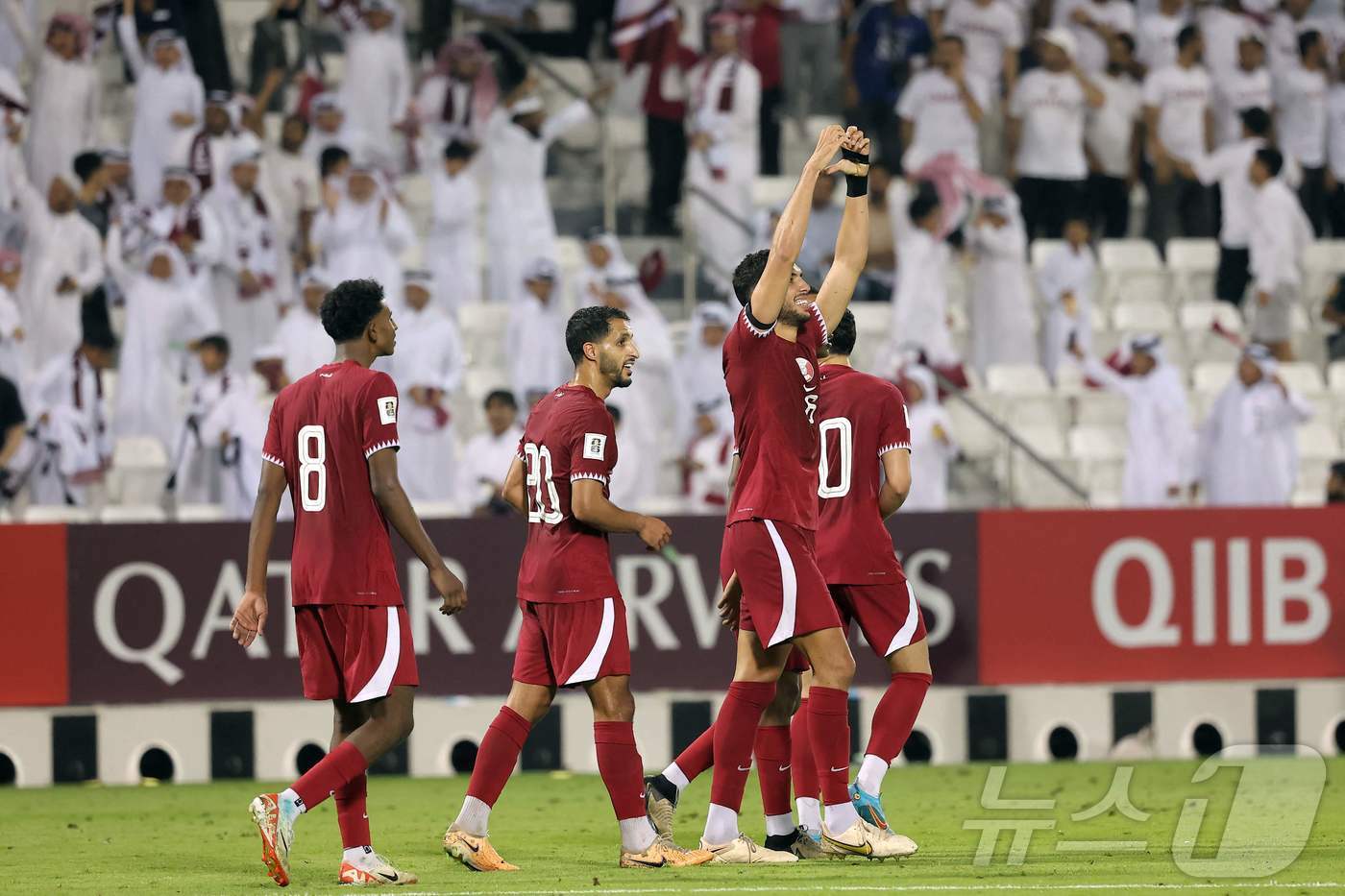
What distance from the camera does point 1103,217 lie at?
61.5ft

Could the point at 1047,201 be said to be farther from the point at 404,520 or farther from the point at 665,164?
the point at 404,520

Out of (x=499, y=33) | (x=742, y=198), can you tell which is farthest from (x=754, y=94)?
(x=499, y=33)

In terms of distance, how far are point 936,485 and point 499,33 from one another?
500cm

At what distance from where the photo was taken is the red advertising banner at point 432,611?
470 inches

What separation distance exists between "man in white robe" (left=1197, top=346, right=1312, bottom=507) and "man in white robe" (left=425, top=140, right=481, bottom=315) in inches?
220

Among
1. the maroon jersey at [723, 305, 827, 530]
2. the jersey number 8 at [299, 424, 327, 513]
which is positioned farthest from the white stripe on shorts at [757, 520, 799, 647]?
the jersey number 8 at [299, 424, 327, 513]

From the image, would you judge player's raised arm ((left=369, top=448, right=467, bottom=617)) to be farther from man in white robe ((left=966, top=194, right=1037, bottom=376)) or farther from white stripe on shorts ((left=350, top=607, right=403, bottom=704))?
man in white robe ((left=966, top=194, right=1037, bottom=376))

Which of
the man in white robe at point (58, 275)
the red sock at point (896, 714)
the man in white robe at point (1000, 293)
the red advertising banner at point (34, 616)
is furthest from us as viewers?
the man in white robe at point (1000, 293)

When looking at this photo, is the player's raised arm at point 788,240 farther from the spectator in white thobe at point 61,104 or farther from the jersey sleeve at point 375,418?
the spectator in white thobe at point 61,104

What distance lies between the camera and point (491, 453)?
14.8 m

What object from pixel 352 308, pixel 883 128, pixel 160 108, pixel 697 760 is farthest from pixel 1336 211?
pixel 352 308

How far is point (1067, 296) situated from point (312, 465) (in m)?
10.8

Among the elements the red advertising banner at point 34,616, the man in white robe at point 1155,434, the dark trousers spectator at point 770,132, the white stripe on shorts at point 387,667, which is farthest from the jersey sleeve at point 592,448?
the dark trousers spectator at point 770,132

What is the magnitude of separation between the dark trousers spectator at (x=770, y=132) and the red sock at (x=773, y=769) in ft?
34.7
